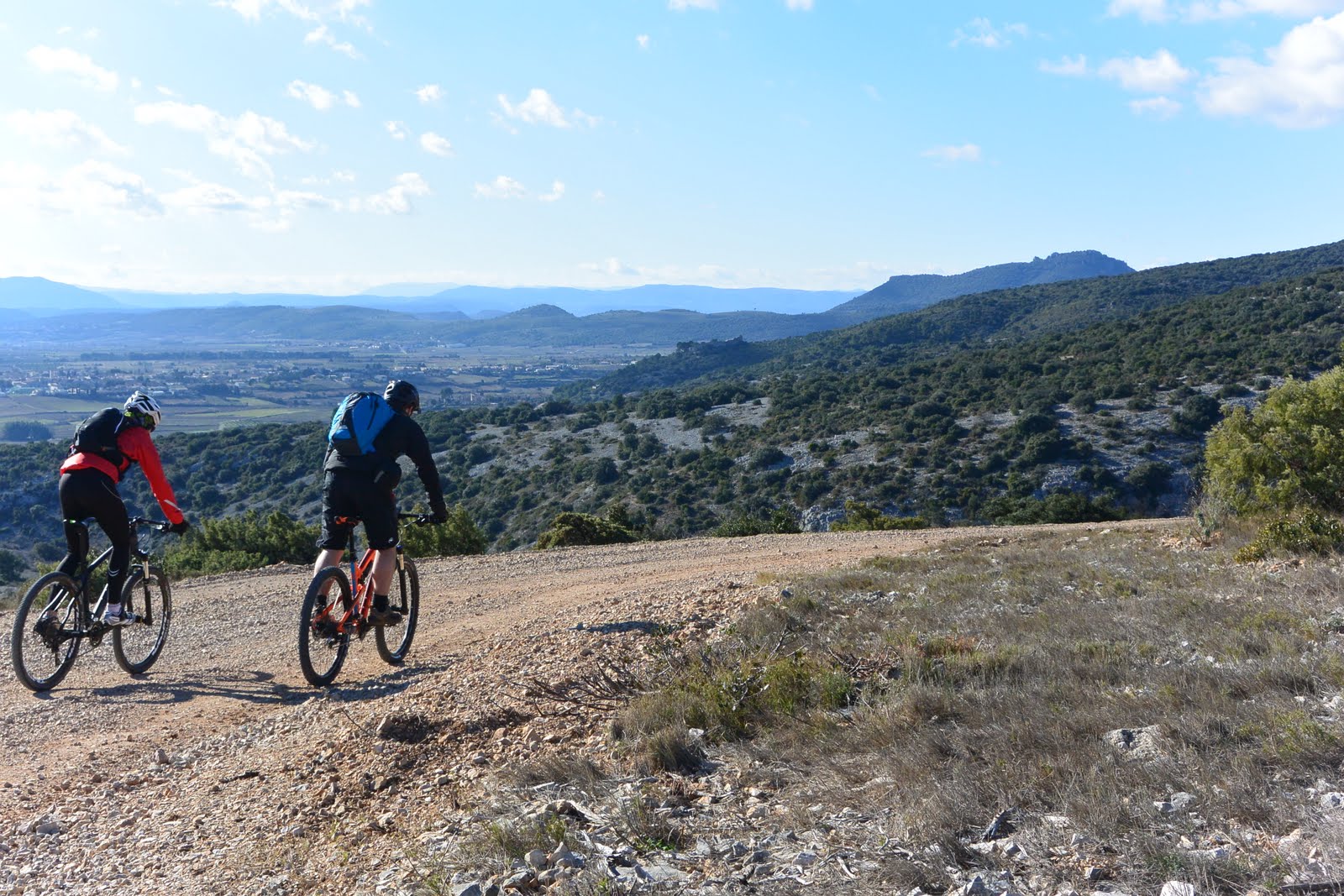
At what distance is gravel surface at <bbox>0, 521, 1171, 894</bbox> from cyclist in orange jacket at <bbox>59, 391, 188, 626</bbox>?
2.71 ft

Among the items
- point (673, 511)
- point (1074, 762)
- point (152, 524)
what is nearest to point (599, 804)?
point (1074, 762)

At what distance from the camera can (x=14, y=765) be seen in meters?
4.83

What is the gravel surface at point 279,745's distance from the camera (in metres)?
3.62

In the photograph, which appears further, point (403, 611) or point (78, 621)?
point (403, 611)

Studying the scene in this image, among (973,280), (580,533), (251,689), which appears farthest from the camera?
(973,280)

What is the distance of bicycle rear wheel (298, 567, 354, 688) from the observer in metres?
5.88

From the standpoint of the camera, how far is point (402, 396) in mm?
6258

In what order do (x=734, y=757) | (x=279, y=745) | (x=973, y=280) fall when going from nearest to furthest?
(x=734, y=757), (x=279, y=745), (x=973, y=280)

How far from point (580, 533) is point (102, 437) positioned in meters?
11.3

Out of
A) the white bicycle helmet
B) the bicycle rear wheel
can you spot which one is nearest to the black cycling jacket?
the bicycle rear wheel

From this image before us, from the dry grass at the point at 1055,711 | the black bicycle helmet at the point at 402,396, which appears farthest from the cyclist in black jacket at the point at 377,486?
the dry grass at the point at 1055,711

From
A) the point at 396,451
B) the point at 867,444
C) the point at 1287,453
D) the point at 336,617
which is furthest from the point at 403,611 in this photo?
the point at 867,444

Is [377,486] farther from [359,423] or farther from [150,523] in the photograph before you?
[150,523]

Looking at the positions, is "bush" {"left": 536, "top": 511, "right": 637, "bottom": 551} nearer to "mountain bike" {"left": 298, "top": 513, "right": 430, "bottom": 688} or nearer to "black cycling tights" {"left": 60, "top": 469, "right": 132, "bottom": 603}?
"mountain bike" {"left": 298, "top": 513, "right": 430, "bottom": 688}
